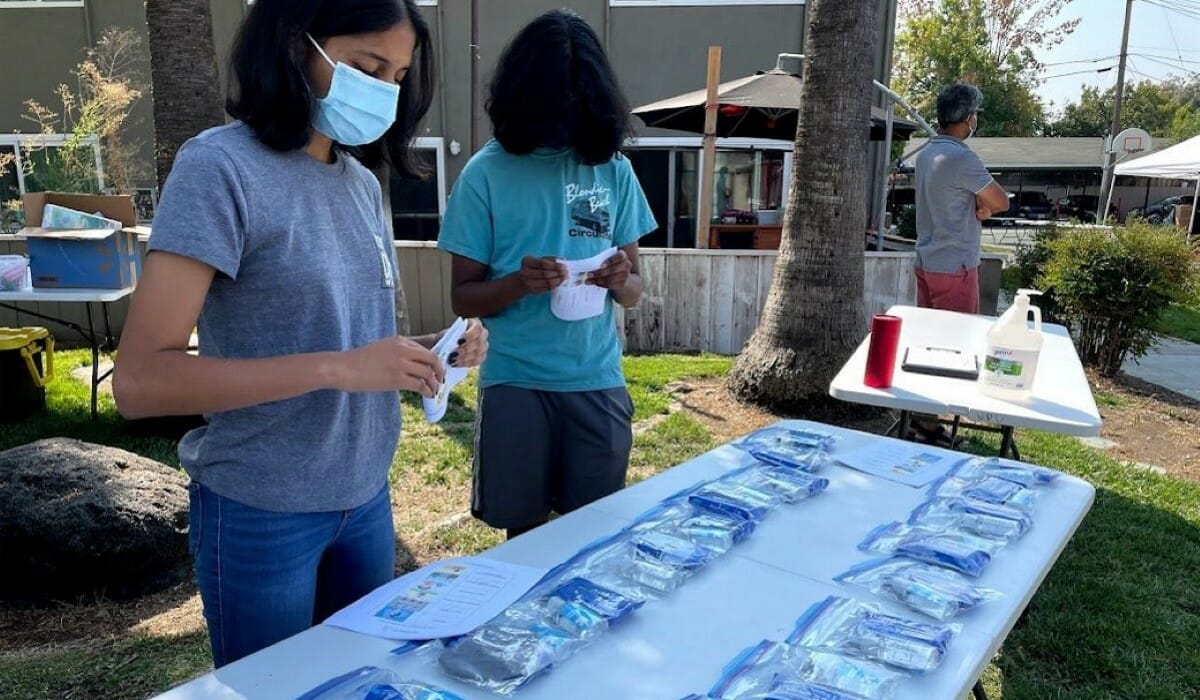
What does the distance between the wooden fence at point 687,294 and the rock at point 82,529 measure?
378 cm

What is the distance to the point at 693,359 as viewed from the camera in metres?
6.72

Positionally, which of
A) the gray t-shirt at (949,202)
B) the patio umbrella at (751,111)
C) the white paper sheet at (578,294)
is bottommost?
the white paper sheet at (578,294)

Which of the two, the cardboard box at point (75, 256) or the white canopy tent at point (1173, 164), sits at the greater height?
the white canopy tent at point (1173, 164)

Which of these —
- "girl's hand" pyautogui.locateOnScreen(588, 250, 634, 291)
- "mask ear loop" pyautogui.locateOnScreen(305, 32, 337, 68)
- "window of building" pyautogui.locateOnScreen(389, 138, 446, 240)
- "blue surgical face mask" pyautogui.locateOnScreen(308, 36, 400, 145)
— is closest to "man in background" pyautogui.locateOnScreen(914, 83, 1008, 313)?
"girl's hand" pyautogui.locateOnScreen(588, 250, 634, 291)

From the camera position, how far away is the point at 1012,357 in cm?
265

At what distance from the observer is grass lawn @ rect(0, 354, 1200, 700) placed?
8.52ft

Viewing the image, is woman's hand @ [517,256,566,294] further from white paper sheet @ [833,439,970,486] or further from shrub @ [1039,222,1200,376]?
shrub @ [1039,222,1200,376]

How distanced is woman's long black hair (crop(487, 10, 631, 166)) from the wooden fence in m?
4.75

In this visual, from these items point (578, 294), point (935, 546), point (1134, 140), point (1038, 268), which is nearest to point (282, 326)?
point (578, 294)

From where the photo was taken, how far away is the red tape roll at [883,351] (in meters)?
2.77

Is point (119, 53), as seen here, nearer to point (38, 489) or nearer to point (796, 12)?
point (796, 12)

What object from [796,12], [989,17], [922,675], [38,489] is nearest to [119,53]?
[796,12]

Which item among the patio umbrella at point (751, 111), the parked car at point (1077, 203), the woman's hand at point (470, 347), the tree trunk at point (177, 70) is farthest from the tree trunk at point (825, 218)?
the parked car at point (1077, 203)

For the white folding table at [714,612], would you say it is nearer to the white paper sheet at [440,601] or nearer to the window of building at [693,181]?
the white paper sheet at [440,601]
